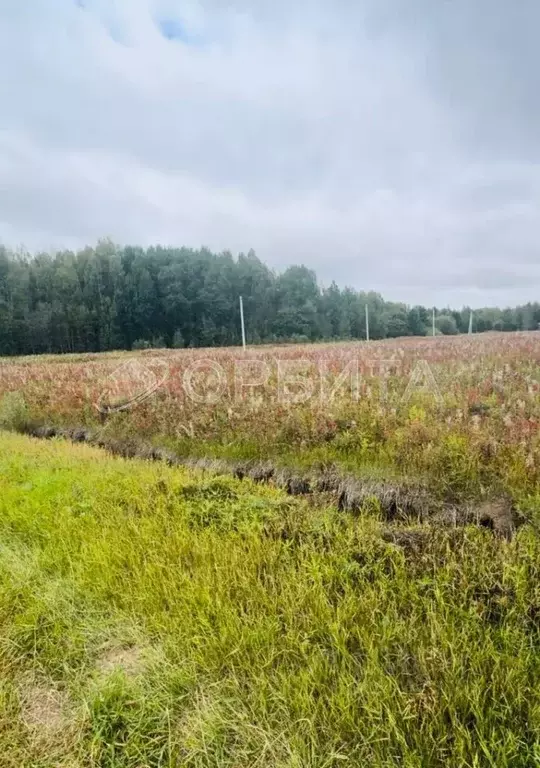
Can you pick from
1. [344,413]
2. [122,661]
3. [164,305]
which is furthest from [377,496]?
[164,305]

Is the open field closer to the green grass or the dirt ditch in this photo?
the dirt ditch

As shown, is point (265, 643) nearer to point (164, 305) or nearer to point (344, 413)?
point (344, 413)

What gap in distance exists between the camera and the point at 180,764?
1674mm

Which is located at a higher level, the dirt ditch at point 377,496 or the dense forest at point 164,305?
the dense forest at point 164,305

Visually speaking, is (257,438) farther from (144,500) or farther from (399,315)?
(399,315)

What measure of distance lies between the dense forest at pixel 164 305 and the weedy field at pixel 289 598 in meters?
42.0

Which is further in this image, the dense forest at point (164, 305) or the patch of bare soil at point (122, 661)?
the dense forest at point (164, 305)

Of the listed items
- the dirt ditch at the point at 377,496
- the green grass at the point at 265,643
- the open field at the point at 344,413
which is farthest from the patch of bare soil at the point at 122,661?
the open field at the point at 344,413

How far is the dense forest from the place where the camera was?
43.7m

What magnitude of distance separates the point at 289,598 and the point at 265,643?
361 millimetres

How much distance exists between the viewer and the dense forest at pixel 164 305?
43.7m

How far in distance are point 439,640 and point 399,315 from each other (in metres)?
66.9

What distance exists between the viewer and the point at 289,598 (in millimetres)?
2490

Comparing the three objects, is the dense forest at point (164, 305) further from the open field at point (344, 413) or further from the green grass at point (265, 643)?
the green grass at point (265, 643)
